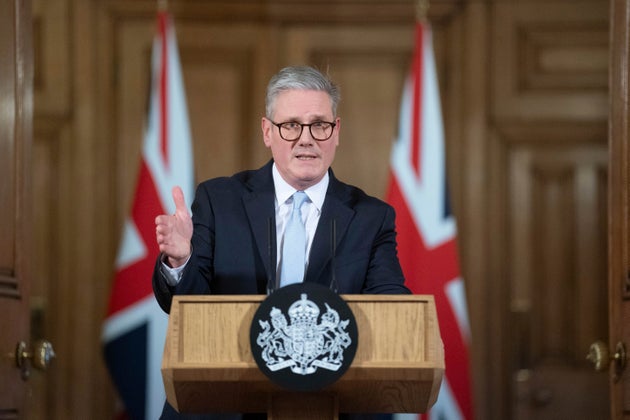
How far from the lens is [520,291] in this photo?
16.6 ft

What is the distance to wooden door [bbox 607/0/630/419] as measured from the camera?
3.11 m

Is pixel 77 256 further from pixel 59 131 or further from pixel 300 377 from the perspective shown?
pixel 300 377

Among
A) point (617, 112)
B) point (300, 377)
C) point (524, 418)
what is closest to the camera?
point (300, 377)

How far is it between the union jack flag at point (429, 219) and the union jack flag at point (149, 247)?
97cm

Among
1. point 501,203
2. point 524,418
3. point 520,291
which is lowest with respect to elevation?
point 524,418

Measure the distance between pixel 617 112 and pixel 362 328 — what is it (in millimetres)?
1540

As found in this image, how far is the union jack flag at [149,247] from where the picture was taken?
4562mm

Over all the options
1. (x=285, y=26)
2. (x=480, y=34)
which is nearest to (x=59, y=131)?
(x=285, y=26)

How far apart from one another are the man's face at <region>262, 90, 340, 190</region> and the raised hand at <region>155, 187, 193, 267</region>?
0.40 m

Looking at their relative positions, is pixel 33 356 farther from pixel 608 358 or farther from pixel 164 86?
pixel 164 86

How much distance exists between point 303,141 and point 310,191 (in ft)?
0.51

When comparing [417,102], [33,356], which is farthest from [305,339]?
[417,102]

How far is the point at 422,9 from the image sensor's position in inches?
197

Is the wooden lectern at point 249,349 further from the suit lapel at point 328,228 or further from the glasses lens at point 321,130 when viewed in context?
the glasses lens at point 321,130
